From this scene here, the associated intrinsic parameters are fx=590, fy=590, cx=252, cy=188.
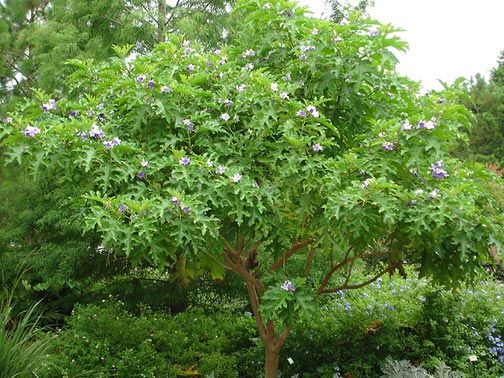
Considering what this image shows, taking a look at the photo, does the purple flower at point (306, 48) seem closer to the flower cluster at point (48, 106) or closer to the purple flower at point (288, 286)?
the purple flower at point (288, 286)

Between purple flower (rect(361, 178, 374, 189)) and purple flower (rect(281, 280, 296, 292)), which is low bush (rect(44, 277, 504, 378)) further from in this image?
purple flower (rect(361, 178, 374, 189))

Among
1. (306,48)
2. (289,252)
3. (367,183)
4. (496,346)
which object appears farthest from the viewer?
(496,346)

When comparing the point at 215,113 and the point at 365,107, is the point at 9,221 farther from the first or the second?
the point at 365,107

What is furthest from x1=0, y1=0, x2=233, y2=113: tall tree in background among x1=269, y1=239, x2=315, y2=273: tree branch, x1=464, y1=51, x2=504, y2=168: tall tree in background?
x1=464, y1=51, x2=504, y2=168: tall tree in background

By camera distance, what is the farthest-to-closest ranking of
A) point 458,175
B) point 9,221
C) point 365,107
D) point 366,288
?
point 366,288 → point 9,221 → point 365,107 → point 458,175

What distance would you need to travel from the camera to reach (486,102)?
15633mm

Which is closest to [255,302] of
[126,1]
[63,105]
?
[63,105]

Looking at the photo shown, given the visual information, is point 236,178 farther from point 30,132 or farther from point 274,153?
point 30,132

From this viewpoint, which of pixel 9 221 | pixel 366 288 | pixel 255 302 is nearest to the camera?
pixel 255 302

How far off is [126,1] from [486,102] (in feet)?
39.0

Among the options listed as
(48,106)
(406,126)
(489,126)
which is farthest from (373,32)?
(489,126)

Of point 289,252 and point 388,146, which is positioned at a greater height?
point 388,146

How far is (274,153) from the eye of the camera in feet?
9.37

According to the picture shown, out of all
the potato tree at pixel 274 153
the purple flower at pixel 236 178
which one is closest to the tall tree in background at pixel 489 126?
the potato tree at pixel 274 153
